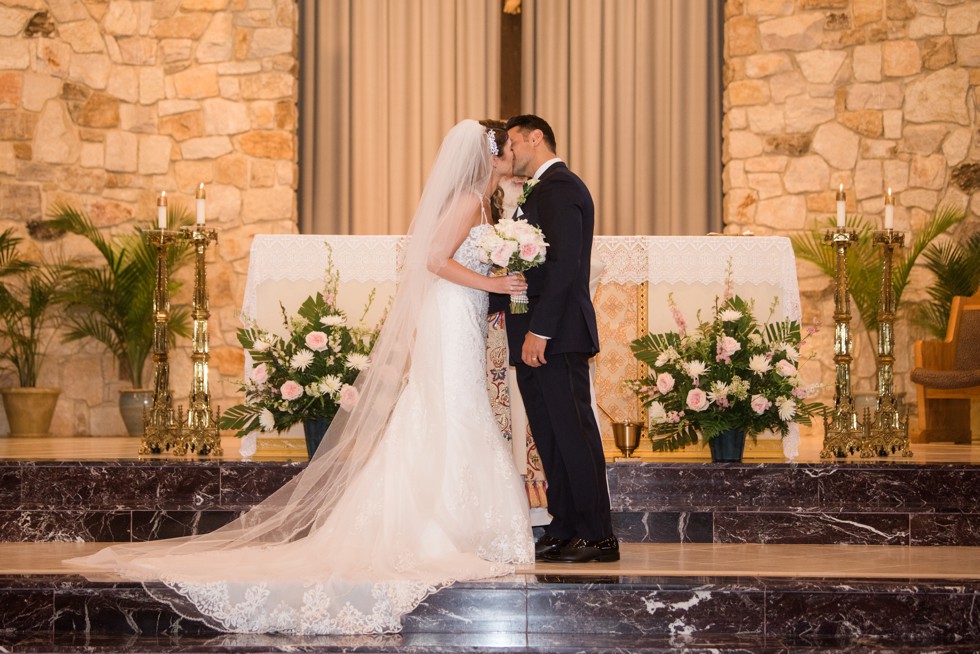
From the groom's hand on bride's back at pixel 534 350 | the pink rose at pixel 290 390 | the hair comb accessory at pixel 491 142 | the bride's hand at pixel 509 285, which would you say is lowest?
the pink rose at pixel 290 390

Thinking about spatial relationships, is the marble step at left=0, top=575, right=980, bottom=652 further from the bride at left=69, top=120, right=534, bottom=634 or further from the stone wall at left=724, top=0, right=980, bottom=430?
the stone wall at left=724, top=0, right=980, bottom=430

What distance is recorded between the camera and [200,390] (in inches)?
239

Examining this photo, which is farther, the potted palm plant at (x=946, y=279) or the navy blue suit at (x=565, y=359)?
the potted palm plant at (x=946, y=279)

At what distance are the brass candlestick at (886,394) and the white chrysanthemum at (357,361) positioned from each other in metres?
2.72

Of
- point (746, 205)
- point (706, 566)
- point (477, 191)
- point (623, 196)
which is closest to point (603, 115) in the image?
point (623, 196)

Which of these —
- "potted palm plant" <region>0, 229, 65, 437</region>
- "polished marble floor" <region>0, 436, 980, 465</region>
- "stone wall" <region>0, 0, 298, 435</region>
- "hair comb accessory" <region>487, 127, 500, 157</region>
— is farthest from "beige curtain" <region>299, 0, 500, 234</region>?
"hair comb accessory" <region>487, 127, 500, 157</region>

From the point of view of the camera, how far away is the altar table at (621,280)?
610 centimetres

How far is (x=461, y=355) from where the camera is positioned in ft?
15.0

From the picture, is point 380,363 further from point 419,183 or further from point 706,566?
point 419,183

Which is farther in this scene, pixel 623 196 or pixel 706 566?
pixel 623 196

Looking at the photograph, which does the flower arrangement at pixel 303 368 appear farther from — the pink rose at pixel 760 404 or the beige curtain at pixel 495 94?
the beige curtain at pixel 495 94

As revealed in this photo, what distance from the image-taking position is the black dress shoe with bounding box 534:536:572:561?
14.6 ft

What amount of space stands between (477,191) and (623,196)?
553 cm

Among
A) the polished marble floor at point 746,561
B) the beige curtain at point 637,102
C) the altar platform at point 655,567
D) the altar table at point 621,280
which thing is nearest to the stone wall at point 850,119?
the beige curtain at point 637,102
